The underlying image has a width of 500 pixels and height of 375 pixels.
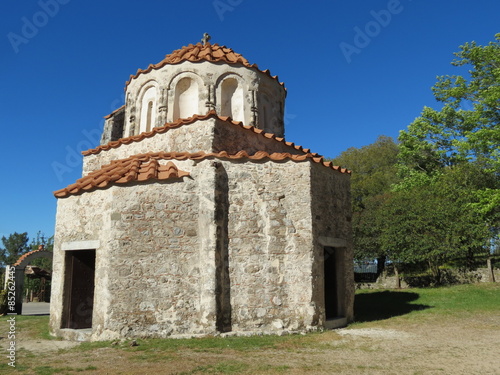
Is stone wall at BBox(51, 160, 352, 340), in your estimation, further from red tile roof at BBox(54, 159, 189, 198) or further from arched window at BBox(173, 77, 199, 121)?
arched window at BBox(173, 77, 199, 121)

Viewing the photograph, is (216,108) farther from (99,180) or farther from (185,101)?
(99,180)

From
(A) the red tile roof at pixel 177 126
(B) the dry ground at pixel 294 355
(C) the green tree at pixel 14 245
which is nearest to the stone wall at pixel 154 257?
(B) the dry ground at pixel 294 355

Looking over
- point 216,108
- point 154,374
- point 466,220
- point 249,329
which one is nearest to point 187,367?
point 154,374

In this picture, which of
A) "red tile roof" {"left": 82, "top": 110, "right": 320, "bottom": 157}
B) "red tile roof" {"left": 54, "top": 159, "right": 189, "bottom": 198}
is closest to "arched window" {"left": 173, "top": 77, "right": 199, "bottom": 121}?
"red tile roof" {"left": 82, "top": 110, "right": 320, "bottom": 157}

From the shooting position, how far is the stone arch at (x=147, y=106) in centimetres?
1150

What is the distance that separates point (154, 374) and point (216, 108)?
757cm

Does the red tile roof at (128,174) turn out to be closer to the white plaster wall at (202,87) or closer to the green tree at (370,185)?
the white plaster wall at (202,87)

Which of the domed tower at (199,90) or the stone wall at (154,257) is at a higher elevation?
the domed tower at (199,90)

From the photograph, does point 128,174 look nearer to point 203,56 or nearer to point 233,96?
point 233,96

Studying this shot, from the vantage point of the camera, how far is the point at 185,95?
11.1 meters

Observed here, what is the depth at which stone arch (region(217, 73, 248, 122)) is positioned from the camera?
11.1 metres

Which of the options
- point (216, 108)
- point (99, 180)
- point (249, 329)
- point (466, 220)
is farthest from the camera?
point (466, 220)

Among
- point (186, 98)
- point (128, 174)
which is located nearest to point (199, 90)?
point (186, 98)

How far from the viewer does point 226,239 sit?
7969mm
